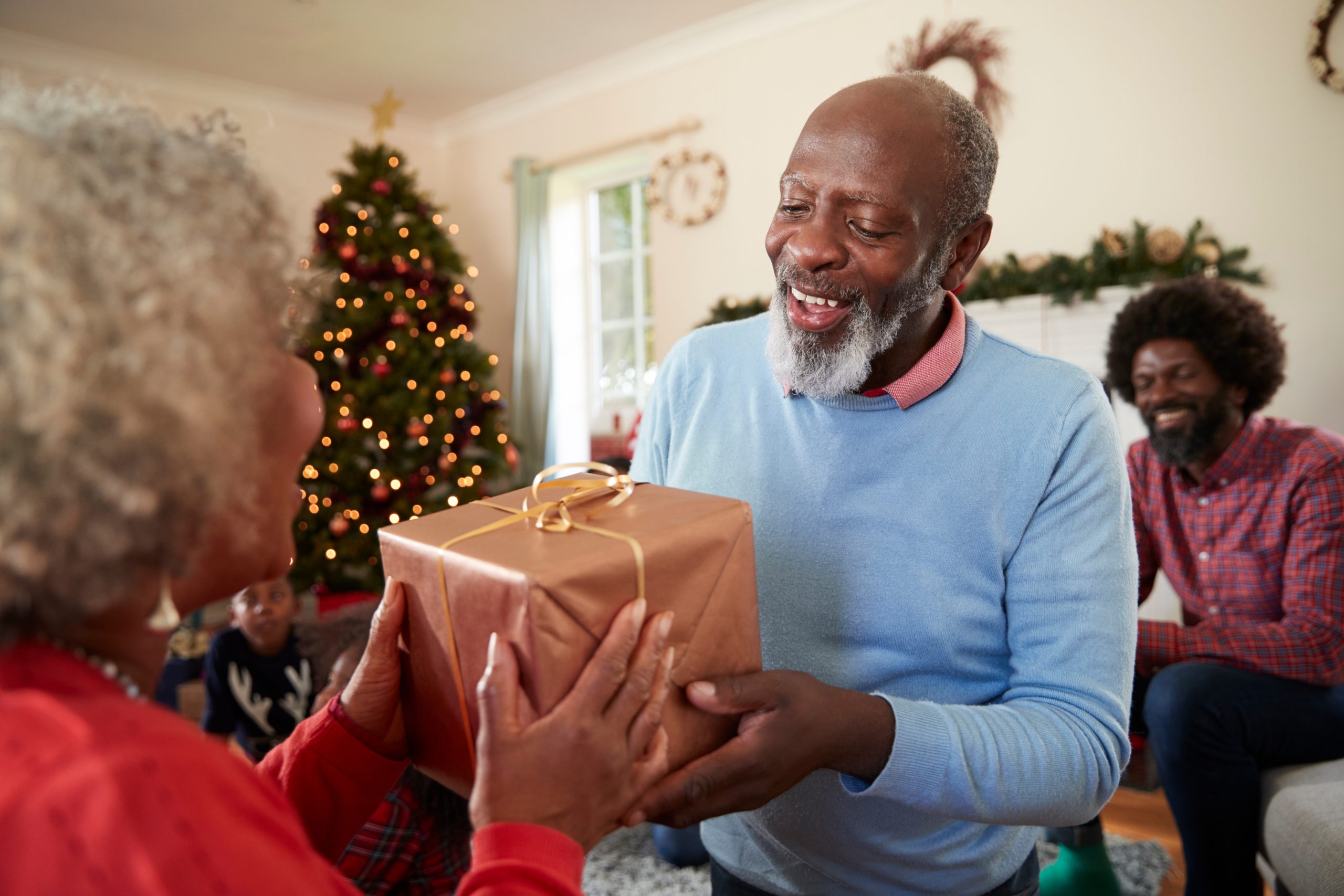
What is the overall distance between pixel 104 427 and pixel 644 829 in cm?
261

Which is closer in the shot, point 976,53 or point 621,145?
point 976,53

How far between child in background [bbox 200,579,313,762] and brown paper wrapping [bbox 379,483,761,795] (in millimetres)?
1978

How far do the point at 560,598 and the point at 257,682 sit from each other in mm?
2361

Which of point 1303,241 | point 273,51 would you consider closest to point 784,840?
point 1303,241

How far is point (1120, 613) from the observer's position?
904 mm

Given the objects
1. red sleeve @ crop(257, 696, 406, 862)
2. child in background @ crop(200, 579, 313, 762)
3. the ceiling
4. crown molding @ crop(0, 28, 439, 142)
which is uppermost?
the ceiling

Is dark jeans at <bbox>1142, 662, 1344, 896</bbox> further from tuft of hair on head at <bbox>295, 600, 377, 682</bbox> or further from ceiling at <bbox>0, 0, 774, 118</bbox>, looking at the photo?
ceiling at <bbox>0, 0, 774, 118</bbox>

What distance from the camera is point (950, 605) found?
0.95 m

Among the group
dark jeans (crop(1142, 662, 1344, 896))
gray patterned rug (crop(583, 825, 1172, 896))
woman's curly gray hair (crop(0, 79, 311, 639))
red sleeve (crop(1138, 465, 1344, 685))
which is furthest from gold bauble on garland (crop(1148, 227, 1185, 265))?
woman's curly gray hair (crop(0, 79, 311, 639))

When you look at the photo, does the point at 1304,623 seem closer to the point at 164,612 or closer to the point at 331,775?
the point at 331,775

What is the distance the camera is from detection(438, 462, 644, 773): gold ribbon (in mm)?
775

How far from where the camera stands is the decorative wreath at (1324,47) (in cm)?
295

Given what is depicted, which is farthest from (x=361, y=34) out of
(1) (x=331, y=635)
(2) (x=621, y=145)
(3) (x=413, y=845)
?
(3) (x=413, y=845)

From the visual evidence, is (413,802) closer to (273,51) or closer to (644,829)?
(644,829)
